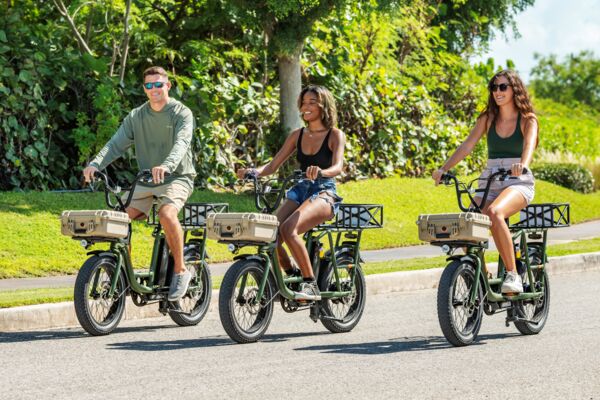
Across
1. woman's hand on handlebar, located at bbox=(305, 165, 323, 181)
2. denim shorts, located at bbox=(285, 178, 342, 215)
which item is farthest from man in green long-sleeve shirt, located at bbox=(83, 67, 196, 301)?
woman's hand on handlebar, located at bbox=(305, 165, 323, 181)

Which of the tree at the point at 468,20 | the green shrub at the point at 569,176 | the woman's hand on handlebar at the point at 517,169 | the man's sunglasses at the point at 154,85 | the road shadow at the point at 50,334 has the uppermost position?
the tree at the point at 468,20

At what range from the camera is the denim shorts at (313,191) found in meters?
9.06

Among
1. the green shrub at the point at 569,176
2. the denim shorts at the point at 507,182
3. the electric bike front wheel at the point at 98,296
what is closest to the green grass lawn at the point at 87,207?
the electric bike front wheel at the point at 98,296

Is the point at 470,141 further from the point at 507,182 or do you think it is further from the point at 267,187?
the point at 267,187

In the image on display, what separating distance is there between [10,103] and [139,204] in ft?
27.9

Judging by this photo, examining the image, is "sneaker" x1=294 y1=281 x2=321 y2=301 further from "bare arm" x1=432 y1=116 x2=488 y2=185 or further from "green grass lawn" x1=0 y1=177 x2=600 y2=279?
"green grass lawn" x1=0 y1=177 x2=600 y2=279

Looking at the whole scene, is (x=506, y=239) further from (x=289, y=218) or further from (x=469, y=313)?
(x=289, y=218)

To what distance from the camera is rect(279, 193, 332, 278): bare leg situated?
876 centimetres

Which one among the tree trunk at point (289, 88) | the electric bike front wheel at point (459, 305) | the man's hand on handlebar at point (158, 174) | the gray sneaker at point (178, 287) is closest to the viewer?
the electric bike front wheel at point (459, 305)

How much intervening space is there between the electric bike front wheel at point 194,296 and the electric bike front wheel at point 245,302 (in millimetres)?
961

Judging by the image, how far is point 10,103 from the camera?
17.1 meters

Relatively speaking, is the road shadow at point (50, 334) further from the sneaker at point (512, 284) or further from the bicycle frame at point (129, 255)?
the sneaker at point (512, 284)

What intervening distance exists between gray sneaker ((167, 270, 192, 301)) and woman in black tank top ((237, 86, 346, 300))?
2.50 feet

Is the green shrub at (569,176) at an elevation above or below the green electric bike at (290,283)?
above
